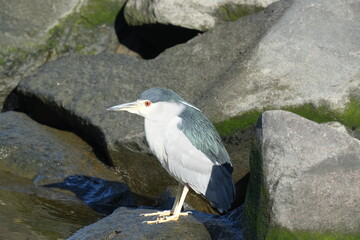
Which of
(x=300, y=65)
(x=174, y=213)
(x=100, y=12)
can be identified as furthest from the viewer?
(x=100, y=12)

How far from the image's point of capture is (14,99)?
8.25 metres

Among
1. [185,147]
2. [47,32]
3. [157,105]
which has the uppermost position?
[157,105]

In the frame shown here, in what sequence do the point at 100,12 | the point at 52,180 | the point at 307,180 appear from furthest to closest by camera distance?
the point at 100,12
the point at 52,180
the point at 307,180

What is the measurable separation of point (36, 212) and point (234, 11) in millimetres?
3195

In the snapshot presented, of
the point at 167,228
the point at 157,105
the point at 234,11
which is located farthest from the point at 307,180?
the point at 234,11

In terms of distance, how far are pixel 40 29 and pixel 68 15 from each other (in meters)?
0.39

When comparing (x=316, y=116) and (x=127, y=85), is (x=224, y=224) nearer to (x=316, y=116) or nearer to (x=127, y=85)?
(x=316, y=116)

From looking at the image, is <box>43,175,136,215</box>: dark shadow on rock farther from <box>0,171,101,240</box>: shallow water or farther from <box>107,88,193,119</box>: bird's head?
<box>107,88,193,119</box>: bird's head

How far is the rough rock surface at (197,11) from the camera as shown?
25.3 feet

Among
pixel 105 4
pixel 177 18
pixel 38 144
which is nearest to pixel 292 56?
pixel 177 18

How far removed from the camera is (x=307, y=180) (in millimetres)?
3758

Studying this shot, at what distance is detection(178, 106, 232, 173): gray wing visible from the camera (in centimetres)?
491

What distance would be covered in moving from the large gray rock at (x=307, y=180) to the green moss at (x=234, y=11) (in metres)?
4.00

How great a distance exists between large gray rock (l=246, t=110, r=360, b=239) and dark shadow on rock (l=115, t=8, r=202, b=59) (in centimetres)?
430
